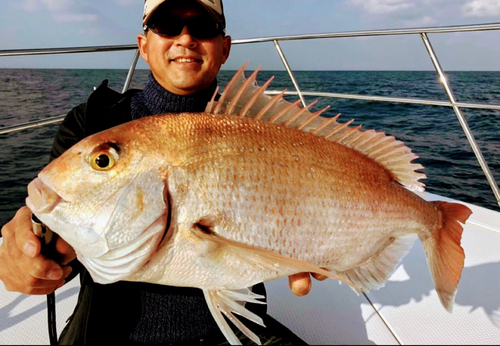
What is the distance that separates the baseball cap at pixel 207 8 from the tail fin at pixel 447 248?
1198mm

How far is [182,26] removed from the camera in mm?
1484

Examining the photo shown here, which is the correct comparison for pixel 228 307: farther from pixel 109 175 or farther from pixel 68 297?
pixel 68 297

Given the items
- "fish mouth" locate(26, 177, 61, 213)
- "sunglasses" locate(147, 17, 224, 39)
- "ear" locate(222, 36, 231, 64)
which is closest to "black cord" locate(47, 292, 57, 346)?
"fish mouth" locate(26, 177, 61, 213)

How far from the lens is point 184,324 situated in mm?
1314

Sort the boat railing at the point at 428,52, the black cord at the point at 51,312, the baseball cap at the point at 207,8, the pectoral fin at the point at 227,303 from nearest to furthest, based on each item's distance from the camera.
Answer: the pectoral fin at the point at 227,303
the black cord at the point at 51,312
the baseball cap at the point at 207,8
the boat railing at the point at 428,52

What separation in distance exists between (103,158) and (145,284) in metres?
0.59

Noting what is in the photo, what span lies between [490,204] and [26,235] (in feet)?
23.9

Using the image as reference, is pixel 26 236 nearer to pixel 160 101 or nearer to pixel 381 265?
pixel 160 101

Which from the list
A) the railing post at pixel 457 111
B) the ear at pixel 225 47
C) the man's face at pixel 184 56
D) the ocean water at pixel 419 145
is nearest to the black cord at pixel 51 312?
the man's face at pixel 184 56

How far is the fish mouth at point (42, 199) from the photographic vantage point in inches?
35.3

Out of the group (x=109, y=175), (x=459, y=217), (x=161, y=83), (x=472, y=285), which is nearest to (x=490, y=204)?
(x=472, y=285)

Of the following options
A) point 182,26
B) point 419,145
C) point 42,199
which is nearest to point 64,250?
point 42,199

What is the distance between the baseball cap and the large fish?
19.9 inches

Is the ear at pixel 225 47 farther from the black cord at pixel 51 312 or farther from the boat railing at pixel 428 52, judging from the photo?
the black cord at pixel 51 312
